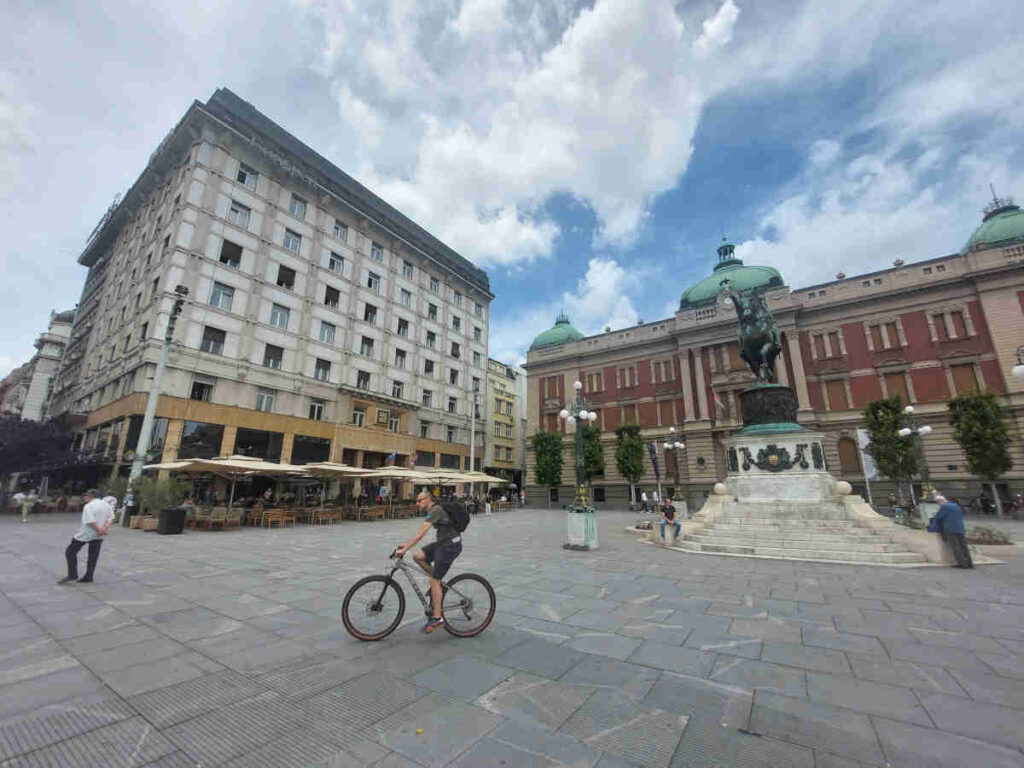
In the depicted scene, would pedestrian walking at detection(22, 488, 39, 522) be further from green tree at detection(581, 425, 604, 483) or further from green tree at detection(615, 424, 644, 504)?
green tree at detection(615, 424, 644, 504)

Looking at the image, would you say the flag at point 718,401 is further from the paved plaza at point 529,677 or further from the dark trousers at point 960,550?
the paved plaza at point 529,677

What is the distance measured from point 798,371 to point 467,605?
121 ft

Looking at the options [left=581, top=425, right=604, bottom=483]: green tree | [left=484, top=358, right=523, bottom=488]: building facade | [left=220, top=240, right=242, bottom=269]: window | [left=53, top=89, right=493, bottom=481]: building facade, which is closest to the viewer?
[left=53, top=89, right=493, bottom=481]: building facade

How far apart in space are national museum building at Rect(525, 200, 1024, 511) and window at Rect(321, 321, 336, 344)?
21309 mm

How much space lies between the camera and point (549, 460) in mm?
40656

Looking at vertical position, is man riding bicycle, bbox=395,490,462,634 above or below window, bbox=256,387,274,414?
below

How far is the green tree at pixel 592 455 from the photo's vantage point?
36688 millimetres

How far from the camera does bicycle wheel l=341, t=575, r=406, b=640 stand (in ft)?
16.0

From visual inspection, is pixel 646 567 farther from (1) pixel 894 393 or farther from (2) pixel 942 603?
(1) pixel 894 393

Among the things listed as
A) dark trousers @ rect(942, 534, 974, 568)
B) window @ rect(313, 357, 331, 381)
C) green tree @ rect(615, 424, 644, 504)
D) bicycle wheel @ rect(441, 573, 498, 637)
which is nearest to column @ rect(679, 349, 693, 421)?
green tree @ rect(615, 424, 644, 504)

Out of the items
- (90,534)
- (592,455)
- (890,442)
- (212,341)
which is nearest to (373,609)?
(90,534)

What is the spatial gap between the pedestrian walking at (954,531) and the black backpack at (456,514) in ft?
35.6

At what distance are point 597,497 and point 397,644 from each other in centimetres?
3700

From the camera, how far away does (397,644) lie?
16.0 feet
